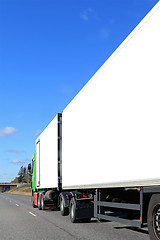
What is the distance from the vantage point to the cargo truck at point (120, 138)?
273 inches

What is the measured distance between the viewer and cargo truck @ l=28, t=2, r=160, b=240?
6938mm

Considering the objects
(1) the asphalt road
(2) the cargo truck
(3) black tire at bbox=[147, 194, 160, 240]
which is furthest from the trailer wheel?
(3) black tire at bbox=[147, 194, 160, 240]

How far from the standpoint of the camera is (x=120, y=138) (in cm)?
848

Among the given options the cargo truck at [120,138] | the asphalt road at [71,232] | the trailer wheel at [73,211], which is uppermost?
the cargo truck at [120,138]

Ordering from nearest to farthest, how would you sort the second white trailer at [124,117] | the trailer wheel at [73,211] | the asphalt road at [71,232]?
the second white trailer at [124,117] < the asphalt road at [71,232] < the trailer wheel at [73,211]

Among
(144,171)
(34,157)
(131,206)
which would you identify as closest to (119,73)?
(144,171)

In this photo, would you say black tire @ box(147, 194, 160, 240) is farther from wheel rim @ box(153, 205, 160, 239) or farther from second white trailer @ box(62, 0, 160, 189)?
second white trailer @ box(62, 0, 160, 189)

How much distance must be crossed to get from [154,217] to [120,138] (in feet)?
6.99

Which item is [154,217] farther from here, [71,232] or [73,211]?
[73,211]

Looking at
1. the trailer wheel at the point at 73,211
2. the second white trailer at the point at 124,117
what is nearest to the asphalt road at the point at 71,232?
the trailer wheel at the point at 73,211

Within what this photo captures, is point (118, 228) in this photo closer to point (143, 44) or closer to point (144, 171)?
point (144, 171)

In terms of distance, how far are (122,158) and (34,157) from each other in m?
14.9

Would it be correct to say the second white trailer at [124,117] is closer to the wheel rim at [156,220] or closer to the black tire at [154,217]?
the black tire at [154,217]

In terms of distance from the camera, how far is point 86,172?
1117 cm
